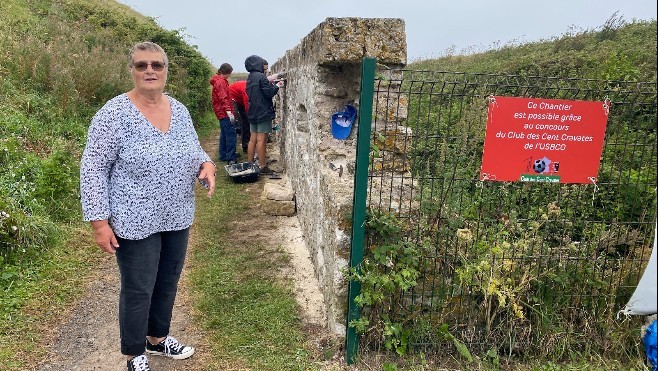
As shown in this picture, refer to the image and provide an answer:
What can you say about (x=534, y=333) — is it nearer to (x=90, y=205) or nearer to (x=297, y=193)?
(x=90, y=205)

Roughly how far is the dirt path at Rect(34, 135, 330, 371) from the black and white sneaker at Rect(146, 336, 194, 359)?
4cm

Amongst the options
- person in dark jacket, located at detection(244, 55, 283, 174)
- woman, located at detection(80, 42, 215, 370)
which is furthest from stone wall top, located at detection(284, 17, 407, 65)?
person in dark jacket, located at detection(244, 55, 283, 174)

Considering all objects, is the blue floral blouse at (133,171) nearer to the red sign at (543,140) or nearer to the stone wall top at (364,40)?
the stone wall top at (364,40)

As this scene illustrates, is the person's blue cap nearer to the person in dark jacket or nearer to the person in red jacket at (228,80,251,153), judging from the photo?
the person in dark jacket

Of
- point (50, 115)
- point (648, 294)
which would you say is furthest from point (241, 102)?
point (648, 294)

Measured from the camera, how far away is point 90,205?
233 centimetres

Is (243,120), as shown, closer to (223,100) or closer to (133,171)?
(223,100)

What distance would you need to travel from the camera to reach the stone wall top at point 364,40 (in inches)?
126

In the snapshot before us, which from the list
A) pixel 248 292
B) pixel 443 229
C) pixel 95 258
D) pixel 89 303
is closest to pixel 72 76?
pixel 95 258

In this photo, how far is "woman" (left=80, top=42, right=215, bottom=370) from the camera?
236 cm

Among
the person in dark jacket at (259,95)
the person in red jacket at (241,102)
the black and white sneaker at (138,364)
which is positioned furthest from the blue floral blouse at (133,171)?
the person in red jacket at (241,102)

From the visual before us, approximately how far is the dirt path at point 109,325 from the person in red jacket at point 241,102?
4.92m

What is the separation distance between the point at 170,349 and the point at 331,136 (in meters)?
2.04

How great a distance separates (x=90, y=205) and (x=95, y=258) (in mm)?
2528
